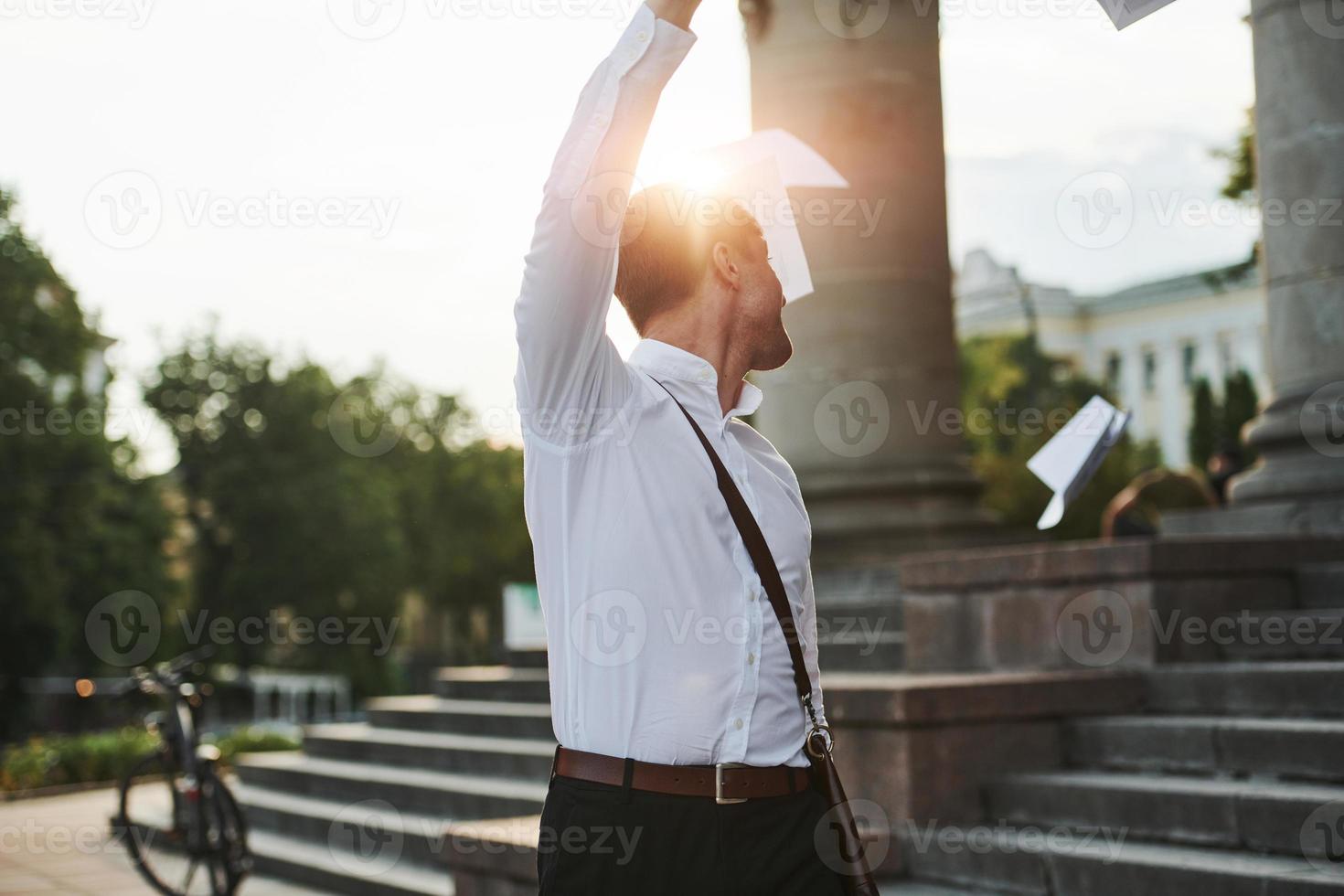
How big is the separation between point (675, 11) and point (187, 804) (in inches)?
310

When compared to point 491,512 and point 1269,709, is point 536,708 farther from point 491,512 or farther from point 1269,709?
point 491,512

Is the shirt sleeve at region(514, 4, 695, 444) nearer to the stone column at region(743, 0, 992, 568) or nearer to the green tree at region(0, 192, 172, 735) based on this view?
the stone column at region(743, 0, 992, 568)

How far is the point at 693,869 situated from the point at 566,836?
0.73ft

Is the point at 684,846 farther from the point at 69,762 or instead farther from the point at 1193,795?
the point at 69,762

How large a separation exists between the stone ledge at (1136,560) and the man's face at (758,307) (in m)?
4.68

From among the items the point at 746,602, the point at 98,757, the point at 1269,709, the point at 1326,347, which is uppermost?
the point at 1326,347

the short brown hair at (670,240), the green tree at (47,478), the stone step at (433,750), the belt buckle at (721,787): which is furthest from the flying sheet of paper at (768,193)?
the green tree at (47,478)

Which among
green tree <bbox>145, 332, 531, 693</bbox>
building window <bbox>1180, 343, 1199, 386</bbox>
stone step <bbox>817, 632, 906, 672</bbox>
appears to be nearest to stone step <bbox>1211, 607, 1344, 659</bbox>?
stone step <bbox>817, 632, 906, 672</bbox>

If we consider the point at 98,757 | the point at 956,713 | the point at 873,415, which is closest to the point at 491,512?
the point at 98,757

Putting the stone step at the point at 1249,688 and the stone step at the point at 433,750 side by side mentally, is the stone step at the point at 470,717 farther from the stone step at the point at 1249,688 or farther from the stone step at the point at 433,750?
the stone step at the point at 1249,688

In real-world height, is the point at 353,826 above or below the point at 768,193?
below

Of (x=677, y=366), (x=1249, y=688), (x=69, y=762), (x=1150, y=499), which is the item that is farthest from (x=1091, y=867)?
Result: (x=69, y=762)

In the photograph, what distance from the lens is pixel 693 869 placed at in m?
2.49

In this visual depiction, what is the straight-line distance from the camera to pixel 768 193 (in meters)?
3.35
